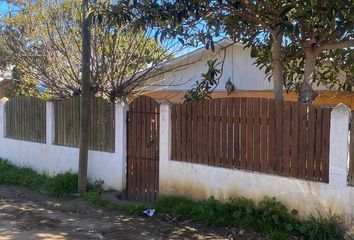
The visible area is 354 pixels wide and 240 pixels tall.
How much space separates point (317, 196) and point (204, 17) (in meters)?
3.17

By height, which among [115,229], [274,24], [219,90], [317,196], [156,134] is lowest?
[115,229]

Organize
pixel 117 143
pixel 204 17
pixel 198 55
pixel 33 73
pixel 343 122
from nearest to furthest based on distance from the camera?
1. pixel 343 122
2. pixel 204 17
3. pixel 117 143
4. pixel 33 73
5. pixel 198 55

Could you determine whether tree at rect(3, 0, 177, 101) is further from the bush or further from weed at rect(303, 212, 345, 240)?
weed at rect(303, 212, 345, 240)

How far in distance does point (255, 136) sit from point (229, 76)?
18.0 feet

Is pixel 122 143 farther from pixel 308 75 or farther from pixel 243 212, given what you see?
pixel 308 75

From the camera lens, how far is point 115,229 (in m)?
7.02

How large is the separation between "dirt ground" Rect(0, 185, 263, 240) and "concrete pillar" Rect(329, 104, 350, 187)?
133 centimetres

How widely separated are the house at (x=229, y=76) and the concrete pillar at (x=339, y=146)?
4721 millimetres

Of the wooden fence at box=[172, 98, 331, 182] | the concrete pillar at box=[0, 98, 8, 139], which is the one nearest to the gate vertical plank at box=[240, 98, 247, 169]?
the wooden fence at box=[172, 98, 331, 182]

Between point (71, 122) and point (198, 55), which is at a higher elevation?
point (198, 55)

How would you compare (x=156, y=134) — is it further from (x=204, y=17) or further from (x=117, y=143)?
(x=204, y=17)

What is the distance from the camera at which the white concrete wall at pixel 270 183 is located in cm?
608

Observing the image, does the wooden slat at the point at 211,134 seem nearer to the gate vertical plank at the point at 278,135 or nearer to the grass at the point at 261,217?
the grass at the point at 261,217

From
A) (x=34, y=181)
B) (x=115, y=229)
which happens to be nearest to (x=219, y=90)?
(x=34, y=181)
